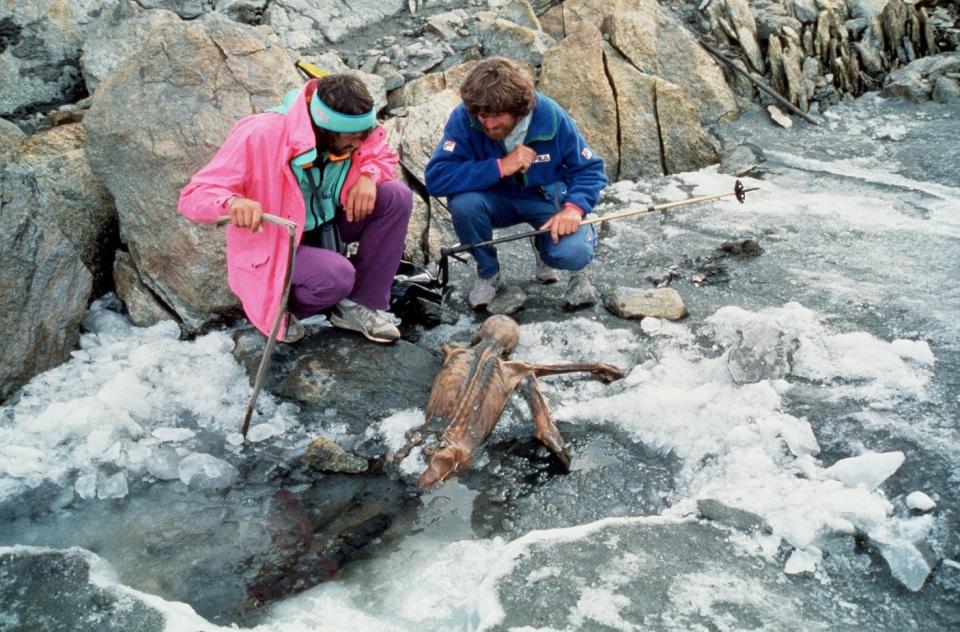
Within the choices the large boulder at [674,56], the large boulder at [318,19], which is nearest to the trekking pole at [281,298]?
the large boulder at [318,19]

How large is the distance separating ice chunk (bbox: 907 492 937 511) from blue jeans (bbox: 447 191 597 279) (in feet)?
8.48

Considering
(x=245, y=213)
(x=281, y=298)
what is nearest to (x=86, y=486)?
(x=281, y=298)

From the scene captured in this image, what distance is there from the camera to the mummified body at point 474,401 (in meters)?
3.95

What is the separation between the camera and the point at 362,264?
4.84m

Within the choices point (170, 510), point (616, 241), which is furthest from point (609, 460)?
point (616, 241)

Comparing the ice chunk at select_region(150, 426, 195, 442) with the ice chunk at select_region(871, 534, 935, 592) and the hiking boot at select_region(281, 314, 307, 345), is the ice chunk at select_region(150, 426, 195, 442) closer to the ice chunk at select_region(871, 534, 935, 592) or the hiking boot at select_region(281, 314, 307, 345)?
the hiking boot at select_region(281, 314, 307, 345)

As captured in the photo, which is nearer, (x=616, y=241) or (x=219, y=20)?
(x=219, y=20)

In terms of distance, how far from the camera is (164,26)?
555 cm

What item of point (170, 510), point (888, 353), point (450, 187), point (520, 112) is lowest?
point (170, 510)

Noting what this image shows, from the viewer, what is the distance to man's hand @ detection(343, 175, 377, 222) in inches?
177

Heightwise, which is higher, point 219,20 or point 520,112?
point 219,20

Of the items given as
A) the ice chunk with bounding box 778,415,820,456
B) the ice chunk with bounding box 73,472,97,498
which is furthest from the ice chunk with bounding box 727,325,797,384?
the ice chunk with bounding box 73,472,97,498

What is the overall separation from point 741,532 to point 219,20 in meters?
4.90

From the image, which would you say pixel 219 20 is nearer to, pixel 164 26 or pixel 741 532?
pixel 164 26
